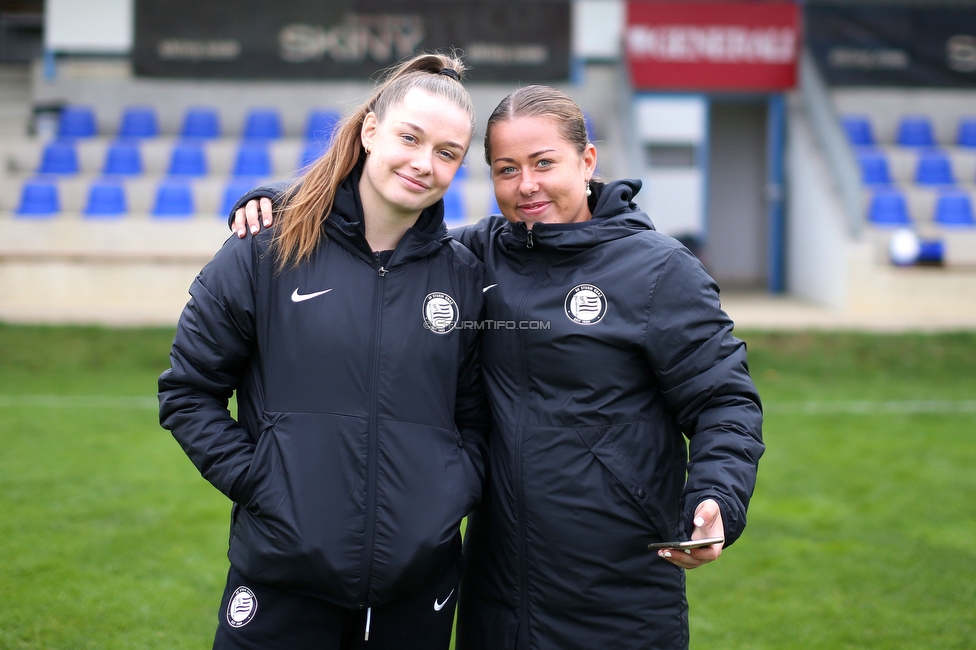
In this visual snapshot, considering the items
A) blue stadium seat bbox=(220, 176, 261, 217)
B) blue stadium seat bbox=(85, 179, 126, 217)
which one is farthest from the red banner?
blue stadium seat bbox=(85, 179, 126, 217)

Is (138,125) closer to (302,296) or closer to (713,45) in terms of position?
(713,45)

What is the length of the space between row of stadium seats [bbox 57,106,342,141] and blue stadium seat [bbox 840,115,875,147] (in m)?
7.80

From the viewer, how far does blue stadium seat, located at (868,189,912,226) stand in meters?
12.1

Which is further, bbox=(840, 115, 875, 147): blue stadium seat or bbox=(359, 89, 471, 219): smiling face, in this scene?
bbox=(840, 115, 875, 147): blue stadium seat

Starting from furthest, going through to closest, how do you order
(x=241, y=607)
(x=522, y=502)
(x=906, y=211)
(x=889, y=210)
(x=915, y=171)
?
(x=915, y=171)
(x=906, y=211)
(x=889, y=210)
(x=522, y=502)
(x=241, y=607)

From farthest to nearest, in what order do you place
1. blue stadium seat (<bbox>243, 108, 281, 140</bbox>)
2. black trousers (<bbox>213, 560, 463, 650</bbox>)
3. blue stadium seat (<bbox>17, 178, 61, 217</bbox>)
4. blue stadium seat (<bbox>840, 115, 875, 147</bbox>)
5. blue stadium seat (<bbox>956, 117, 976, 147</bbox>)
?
1. blue stadium seat (<bbox>956, 117, 976, 147</bbox>)
2. blue stadium seat (<bbox>840, 115, 875, 147</bbox>)
3. blue stadium seat (<bbox>243, 108, 281, 140</bbox>)
4. blue stadium seat (<bbox>17, 178, 61, 217</bbox>)
5. black trousers (<bbox>213, 560, 463, 650</bbox>)

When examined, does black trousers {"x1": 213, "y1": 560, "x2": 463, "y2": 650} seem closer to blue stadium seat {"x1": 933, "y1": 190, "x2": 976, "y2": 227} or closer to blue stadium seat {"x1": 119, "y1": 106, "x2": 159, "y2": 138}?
blue stadium seat {"x1": 933, "y1": 190, "x2": 976, "y2": 227}

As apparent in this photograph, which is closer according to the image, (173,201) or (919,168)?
(173,201)

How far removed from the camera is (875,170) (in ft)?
42.3

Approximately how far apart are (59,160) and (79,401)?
629cm

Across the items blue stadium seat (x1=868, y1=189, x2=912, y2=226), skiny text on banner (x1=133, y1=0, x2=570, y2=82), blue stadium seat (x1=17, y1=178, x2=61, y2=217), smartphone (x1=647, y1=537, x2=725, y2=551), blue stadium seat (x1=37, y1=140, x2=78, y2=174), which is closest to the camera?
smartphone (x1=647, y1=537, x2=725, y2=551)

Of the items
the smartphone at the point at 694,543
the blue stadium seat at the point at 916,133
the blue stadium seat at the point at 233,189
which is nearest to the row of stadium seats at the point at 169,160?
the blue stadium seat at the point at 233,189

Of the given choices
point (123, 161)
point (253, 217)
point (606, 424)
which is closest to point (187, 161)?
point (123, 161)

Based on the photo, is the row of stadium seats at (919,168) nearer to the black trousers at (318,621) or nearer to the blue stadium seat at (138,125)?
the blue stadium seat at (138,125)
